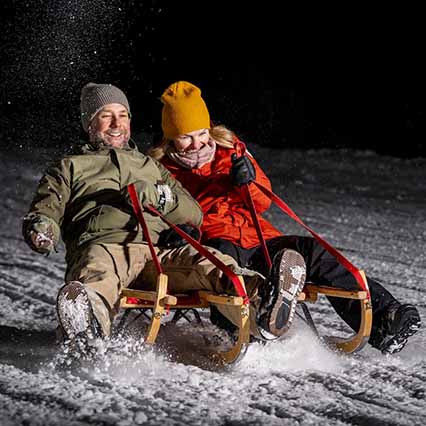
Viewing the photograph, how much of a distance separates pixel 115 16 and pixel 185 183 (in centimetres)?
1352

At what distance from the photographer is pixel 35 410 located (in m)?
2.52

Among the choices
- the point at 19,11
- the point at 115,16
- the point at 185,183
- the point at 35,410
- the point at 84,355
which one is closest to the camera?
the point at 35,410

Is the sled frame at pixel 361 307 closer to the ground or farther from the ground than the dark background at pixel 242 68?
closer to the ground

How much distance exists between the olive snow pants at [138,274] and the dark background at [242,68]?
29.8ft

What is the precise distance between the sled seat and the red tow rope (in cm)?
4

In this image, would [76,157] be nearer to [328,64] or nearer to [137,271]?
[137,271]

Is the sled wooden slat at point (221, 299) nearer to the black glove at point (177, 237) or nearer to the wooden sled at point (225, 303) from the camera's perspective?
the wooden sled at point (225, 303)

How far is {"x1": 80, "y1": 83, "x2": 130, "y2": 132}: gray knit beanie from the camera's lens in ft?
11.4

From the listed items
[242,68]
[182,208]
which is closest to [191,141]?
[182,208]

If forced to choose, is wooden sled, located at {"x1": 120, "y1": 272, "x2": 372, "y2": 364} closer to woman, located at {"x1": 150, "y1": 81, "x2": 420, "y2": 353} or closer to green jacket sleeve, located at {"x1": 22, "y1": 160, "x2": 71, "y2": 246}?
woman, located at {"x1": 150, "y1": 81, "x2": 420, "y2": 353}

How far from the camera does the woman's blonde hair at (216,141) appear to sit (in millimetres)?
A: 3691

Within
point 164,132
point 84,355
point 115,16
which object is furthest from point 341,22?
point 84,355

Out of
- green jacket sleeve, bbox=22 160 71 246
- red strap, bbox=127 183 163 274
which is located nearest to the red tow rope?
red strap, bbox=127 183 163 274

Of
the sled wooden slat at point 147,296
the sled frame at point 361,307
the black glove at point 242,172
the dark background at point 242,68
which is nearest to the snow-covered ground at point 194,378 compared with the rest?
the sled frame at point 361,307
